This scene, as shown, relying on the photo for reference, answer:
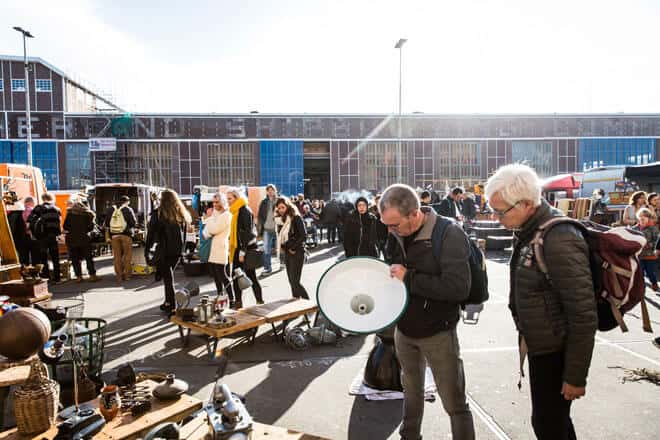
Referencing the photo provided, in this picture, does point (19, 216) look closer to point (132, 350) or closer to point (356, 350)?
point (132, 350)

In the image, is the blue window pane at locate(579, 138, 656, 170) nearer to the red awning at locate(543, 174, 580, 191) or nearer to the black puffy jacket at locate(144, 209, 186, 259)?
the red awning at locate(543, 174, 580, 191)

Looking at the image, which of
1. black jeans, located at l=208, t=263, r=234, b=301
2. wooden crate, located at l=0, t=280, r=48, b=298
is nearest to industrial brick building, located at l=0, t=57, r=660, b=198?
black jeans, located at l=208, t=263, r=234, b=301

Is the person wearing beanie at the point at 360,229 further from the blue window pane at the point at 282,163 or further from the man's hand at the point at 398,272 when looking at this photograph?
the blue window pane at the point at 282,163

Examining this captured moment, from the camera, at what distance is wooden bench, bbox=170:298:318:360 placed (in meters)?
4.78

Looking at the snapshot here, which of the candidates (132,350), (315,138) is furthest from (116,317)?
(315,138)

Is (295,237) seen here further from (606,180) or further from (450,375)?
(606,180)

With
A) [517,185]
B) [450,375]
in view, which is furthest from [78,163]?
[517,185]

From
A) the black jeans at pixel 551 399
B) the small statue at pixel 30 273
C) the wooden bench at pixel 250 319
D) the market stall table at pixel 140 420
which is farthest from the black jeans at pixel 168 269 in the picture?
the black jeans at pixel 551 399

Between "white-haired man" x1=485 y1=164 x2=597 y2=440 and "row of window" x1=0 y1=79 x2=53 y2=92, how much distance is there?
4935cm

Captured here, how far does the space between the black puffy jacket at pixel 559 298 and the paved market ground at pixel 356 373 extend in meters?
1.55

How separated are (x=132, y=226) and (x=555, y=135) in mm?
46264

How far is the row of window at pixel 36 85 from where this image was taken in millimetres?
40562

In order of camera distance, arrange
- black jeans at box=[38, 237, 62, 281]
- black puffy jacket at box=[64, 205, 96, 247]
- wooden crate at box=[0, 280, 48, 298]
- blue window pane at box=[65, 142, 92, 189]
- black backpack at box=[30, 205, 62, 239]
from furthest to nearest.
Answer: blue window pane at box=[65, 142, 92, 189] < black puffy jacket at box=[64, 205, 96, 247] < black jeans at box=[38, 237, 62, 281] < black backpack at box=[30, 205, 62, 239] < wooden crate at box=[0, 280, 48, 298]

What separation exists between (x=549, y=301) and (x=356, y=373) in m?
2.85
